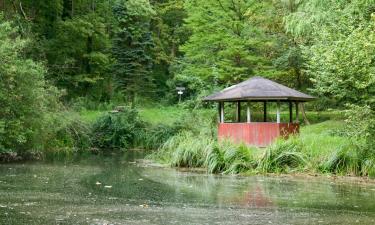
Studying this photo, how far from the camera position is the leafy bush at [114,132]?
34.5m

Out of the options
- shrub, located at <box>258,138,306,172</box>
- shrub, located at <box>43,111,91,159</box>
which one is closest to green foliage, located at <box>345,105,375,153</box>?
shrub, located at <box>258,138,306,172</box>

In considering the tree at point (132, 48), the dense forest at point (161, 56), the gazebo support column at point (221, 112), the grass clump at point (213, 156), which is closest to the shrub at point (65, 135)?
the dense forest at point (161, 56)

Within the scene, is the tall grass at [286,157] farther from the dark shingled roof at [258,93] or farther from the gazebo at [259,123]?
the dark shingled roof at [258,93]

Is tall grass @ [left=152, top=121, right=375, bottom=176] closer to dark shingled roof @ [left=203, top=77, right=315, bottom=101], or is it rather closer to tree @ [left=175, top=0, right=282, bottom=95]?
dark shingled roof @ [left=203, top=77, right=315, bottom=101]

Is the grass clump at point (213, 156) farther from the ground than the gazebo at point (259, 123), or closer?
closer

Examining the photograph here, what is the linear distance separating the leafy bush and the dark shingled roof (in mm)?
9302

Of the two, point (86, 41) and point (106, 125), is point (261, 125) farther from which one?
point (86, 41)

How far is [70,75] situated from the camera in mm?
44812

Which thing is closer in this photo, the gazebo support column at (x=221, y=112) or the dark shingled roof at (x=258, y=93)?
the dark shingled roof at (x=258, y=93)

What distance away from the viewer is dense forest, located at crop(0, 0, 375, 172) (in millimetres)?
19484

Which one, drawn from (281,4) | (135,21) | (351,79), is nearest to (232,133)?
(351,79)

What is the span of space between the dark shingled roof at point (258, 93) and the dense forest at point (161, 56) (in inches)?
50.6

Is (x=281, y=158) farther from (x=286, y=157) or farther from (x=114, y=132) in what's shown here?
(x=114, y=132)

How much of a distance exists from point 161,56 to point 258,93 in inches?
1104
